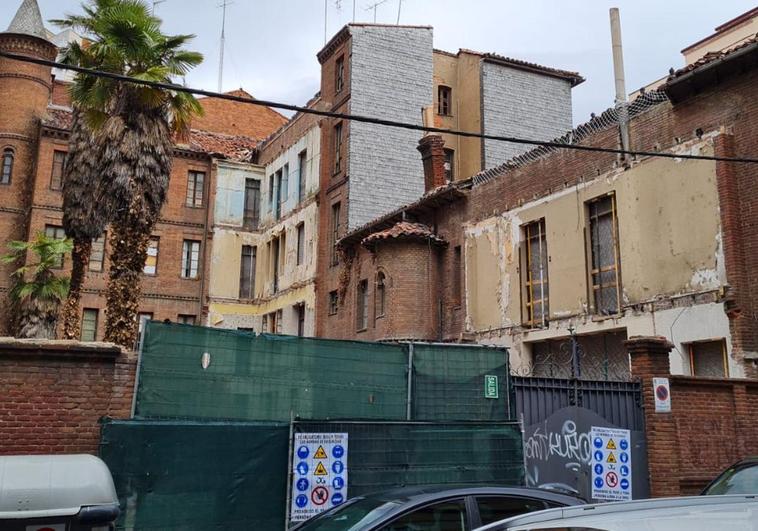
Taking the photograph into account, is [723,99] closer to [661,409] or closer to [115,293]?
[661,409]

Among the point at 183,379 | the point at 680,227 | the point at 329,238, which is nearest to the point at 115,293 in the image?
the point at 183,379

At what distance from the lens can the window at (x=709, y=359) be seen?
14.8 metres

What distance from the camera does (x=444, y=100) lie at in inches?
1344

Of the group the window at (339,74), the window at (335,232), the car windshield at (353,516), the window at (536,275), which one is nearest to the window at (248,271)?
the window at (335,232)

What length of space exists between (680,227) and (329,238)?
57.3 feet

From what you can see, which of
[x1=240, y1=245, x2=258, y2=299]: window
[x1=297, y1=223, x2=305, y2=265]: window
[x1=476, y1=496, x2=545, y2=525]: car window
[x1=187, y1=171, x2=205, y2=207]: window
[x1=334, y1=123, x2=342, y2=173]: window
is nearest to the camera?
[x1=476, y1=496, x2=545, y2=525]: car window

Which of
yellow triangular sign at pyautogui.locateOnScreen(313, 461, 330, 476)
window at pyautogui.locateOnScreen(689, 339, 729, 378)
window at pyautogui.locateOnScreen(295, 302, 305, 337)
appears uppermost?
window at pyautogui.locateOnScreen(295, 302, 305, 337)

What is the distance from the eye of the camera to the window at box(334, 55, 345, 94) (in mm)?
31672

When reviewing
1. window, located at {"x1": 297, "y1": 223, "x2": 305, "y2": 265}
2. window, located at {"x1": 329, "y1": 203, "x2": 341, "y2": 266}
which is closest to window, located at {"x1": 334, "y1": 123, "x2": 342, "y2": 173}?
window, located at {"x1": 329, "y1": 203, "x2": 341, "y2": 266}

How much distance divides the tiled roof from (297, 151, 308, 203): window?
959 cm

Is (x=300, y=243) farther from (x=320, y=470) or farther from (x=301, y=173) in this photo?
(x=320, y=470)

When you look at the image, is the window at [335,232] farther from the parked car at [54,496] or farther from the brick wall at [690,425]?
the parked car at [54,496]

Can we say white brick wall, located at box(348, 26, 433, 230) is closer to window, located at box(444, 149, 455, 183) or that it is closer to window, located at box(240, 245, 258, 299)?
window, located at box(444, 149, 455, 183)

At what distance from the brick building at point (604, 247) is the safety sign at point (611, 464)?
12.1ft
